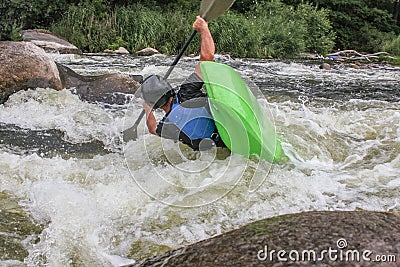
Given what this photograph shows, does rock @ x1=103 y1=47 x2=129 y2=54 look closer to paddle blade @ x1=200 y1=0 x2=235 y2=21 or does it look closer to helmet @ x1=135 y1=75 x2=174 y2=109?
paddle blade @ x1=200 y1=0 x2=235 y2=21

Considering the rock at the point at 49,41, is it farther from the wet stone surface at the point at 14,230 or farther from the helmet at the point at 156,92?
the wet stone surface at the point at 14,230

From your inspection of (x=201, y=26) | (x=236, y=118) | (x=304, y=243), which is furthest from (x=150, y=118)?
(x=304, y=243)

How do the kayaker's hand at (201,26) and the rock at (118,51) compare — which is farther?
the rock at (118,51)

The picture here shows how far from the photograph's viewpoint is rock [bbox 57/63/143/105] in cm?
563

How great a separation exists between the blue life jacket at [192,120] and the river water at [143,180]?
26cm

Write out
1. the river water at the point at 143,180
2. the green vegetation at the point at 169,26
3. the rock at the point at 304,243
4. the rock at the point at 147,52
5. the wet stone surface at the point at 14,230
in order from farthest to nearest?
the green vegetation at the point at 169,26 → the rock at the point at 147,52 → the river water at the point at 143,180 → the wet stone surface at the point at 14,230 → the rock at the point at 304,243

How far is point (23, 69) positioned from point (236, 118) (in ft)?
10.1

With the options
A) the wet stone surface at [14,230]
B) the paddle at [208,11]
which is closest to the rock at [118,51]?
the paddle at [208,11]

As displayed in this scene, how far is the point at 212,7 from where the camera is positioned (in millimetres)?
3877

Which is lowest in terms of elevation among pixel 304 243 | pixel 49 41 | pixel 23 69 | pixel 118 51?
pixel 118 51

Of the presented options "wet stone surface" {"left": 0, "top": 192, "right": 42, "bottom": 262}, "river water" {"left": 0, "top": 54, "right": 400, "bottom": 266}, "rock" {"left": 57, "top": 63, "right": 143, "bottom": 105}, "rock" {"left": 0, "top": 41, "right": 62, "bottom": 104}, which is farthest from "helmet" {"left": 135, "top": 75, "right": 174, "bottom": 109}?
"rock" {"left": 0, "top": 41, "right": 62, "bottom": 104}

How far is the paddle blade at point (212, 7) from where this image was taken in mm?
3869

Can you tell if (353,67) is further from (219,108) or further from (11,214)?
(11,214)

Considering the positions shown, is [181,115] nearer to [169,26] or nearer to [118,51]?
[118,51]
